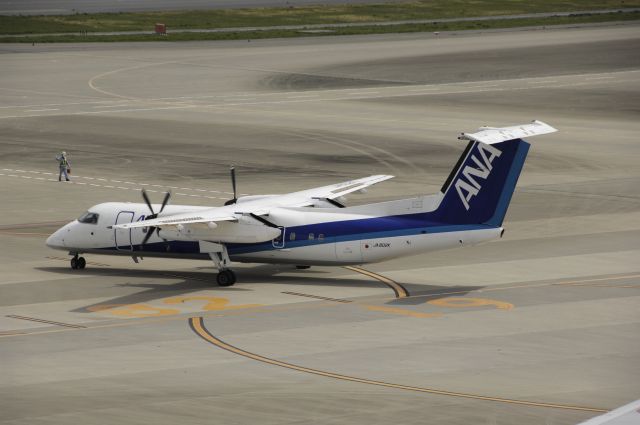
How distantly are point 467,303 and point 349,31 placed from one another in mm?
109321

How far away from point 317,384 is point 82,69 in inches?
3608

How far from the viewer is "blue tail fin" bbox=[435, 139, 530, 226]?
42125 millimetres

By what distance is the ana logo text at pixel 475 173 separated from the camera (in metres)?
42.2

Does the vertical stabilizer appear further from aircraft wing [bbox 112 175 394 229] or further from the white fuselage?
aircraft wing [bbox 112 175 394 229]

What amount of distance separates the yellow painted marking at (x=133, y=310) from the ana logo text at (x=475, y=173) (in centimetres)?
1022

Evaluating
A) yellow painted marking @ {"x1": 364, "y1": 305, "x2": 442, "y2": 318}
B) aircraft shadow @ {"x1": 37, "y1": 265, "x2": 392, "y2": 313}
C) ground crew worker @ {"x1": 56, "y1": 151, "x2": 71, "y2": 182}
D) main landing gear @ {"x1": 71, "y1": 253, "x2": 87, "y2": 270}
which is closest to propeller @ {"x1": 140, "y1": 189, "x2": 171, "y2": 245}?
aircraft shadow @ {"x1": 37, "y1": 265, "x2": 392, "y2": 313}

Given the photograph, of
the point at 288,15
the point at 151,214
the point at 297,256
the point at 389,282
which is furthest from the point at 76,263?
the point at 288,15

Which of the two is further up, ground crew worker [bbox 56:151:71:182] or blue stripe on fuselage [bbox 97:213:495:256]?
ground crew worker [bbox 56:151:71:182]

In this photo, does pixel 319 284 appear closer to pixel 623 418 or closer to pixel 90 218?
pixel 90 218

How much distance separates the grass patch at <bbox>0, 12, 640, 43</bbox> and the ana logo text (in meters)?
102

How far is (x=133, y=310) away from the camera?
135ft

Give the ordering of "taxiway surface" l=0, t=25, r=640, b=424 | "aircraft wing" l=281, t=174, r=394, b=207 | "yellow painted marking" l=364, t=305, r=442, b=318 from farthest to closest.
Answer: "aircraft wing" l=281, t=174, r=394, b=207
"yellow painted marking" l=364, t=305, r=442, b=318
"taxiway surface" l=0, t=25, r=640, b=424

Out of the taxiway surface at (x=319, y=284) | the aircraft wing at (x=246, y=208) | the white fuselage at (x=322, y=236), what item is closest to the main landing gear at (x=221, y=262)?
the white fuselage at (x=322, y=236)

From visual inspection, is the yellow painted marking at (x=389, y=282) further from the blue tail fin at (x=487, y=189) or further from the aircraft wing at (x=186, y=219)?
the aircraft wing at (x=186, y=219)
